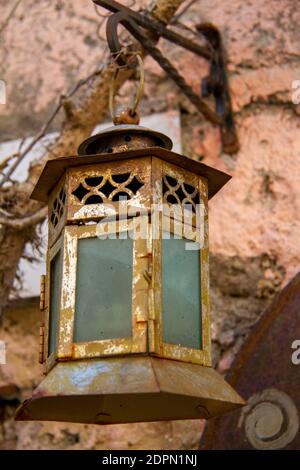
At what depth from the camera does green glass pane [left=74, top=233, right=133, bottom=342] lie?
1200 mm

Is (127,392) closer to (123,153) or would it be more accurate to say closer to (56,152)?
(123,153)

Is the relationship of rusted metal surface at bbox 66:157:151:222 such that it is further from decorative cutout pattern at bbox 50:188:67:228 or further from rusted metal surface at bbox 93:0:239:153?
rusted metal surface at bbox 93:0:239:153

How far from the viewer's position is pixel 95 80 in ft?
6.05

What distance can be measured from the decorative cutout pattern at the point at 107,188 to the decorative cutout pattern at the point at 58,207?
3 cm

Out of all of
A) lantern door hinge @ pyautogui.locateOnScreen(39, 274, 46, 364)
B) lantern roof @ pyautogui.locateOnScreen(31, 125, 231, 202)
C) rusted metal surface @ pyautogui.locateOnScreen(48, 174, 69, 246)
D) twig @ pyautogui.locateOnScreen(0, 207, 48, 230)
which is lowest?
lantern door hinge @ pyautogui.locateOnScreen(39, 274, 46, 364)

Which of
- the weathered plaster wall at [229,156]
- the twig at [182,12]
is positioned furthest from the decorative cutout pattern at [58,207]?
the twig at [182,12]

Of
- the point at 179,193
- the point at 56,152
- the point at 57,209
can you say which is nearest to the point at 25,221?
the point at 56,152

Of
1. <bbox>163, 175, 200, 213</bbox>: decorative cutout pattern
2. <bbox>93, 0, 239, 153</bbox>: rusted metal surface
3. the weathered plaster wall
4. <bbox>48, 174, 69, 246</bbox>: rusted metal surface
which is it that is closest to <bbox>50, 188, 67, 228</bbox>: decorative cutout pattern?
<bbox>48, 174, 69, 246</bbox>: rusted metal surface

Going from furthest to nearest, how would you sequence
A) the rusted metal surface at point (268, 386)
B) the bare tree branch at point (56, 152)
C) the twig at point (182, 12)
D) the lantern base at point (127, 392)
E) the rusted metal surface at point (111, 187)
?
the twig at point (182, 12)
the bare tree branch at point (56, 152)
the rusted metal surface at point (268, 386)
the rusted metal surface at point (111, 187)
the lantern base at point (127, 392)

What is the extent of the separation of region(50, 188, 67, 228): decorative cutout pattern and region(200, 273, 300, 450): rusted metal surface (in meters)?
0.57

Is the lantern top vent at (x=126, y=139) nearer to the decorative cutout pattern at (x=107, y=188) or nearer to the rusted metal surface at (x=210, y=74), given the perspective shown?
the decorative cutout pattern at (x=107, y=188)

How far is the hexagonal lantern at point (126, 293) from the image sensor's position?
3.84 feet

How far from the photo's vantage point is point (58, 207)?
52.9 inches

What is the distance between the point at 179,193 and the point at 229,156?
72 centimetres
